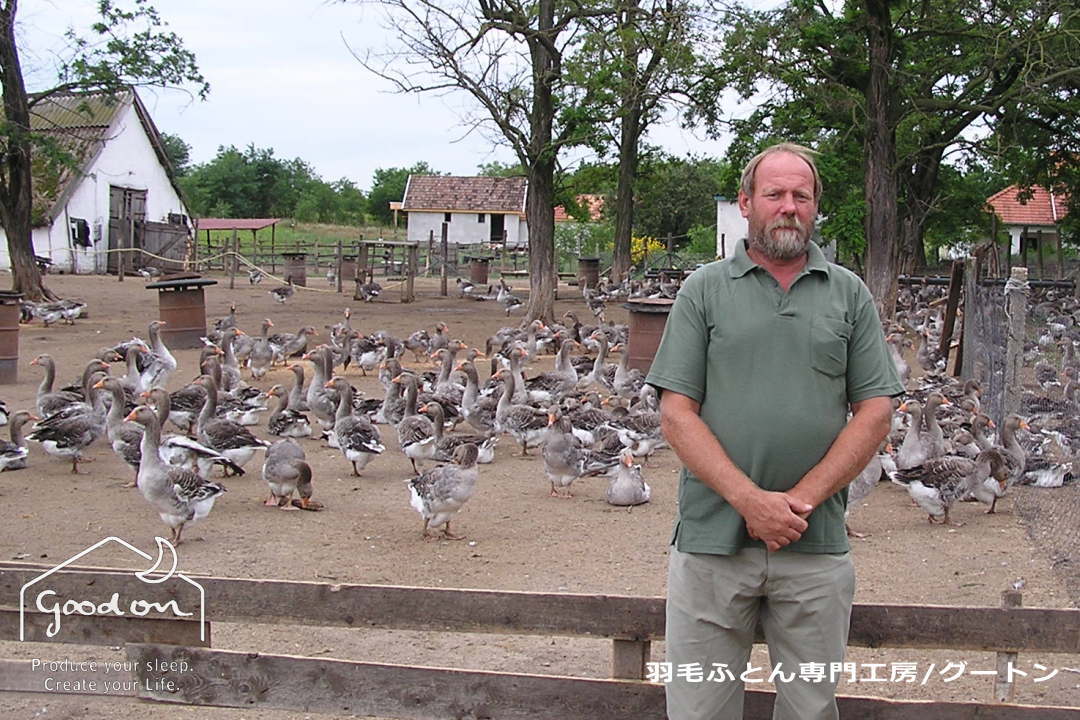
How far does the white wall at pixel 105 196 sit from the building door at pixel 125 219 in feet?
1.03

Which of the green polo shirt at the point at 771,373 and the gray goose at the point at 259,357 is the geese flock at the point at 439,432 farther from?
the green polo shirt at the point at 771,373

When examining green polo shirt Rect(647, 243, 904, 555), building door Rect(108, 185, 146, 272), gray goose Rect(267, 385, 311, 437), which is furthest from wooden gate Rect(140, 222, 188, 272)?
green polo shirt Rect(647, 243, 904, 555)

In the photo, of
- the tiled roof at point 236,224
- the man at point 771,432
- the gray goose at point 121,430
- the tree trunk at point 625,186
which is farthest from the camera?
the tiled roof at point 236,224

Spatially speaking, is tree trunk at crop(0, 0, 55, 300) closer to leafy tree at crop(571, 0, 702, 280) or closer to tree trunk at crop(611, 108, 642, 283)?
leafy tree at crop(571, 0, 702, 280)

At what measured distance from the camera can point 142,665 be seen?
16.4 ft

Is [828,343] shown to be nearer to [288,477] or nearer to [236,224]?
[288,477]

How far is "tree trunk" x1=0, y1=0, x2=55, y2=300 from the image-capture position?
2753 centimetres

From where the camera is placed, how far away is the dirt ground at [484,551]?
6488 millimetres

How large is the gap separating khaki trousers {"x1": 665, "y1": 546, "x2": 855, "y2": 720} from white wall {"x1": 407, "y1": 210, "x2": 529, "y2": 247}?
7552 cm

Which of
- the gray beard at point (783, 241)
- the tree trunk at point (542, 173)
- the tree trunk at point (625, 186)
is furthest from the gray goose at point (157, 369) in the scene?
the tree trunk at point (625, 186)

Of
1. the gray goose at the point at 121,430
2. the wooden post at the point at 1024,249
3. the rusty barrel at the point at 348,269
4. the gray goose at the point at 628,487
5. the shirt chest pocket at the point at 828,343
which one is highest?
the wooden post at the point at 1024,249

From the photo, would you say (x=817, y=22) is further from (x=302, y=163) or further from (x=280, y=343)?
(x=302, y=163)

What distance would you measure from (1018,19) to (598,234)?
4597 centimetres

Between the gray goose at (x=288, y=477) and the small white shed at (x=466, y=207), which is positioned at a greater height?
the small white shed at (x=466, y=207)
